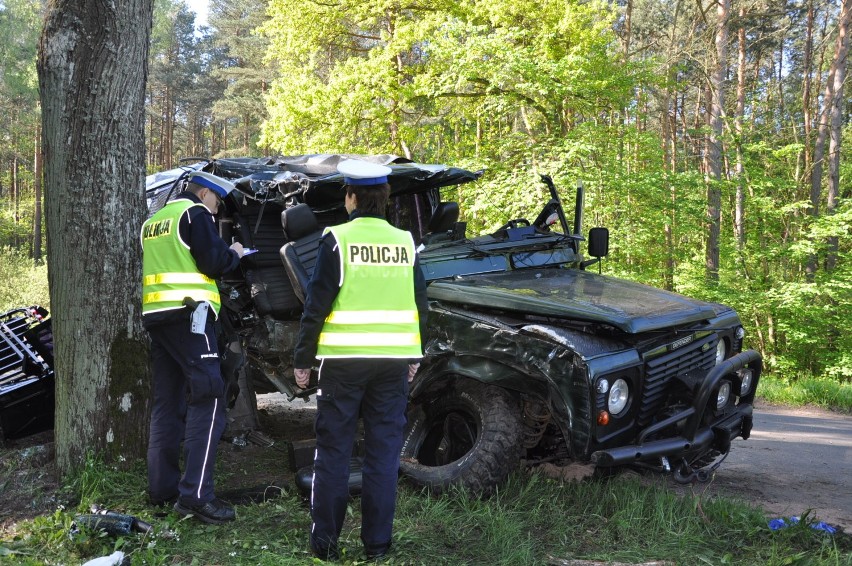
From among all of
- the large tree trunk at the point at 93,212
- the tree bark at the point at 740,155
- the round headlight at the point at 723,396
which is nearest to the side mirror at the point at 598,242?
the round headlight at the point at 723,396

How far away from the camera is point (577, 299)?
400cm

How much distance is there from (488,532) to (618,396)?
969mm

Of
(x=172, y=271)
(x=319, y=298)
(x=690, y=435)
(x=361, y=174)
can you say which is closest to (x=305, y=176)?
(x=172, y=271)

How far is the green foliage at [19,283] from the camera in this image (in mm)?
17281

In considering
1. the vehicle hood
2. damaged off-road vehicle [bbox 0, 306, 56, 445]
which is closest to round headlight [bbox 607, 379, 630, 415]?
the vehicle hood

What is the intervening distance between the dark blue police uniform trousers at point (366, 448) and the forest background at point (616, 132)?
898 centimetres

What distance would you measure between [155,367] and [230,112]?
28604 mm

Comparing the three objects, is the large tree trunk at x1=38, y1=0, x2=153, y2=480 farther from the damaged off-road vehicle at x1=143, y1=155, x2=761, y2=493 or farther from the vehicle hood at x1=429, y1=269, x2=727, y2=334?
the vehicle hood at x1=429, y1=269, x2=727, y2=334

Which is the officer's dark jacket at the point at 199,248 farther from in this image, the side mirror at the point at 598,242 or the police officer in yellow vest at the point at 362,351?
the side mirror at the point at 598,242

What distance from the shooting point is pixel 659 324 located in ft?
12.5

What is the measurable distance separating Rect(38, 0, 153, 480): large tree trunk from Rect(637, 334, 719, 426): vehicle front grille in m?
3.02

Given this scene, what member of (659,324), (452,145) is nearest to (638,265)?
(452,145)

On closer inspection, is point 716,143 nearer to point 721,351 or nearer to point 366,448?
point 721,351

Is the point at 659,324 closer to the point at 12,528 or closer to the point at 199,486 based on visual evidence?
the point at 199,486
